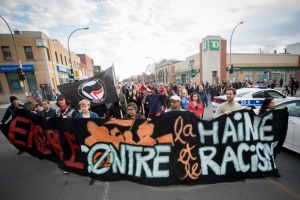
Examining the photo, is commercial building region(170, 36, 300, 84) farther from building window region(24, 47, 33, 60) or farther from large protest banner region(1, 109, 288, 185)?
building window region(24, 47, 33, 60)

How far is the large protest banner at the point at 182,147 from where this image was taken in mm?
2754

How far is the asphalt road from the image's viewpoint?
247 cm

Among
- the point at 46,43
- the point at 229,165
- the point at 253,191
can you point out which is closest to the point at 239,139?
the point at 229,165

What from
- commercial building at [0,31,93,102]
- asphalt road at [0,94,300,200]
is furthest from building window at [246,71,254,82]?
commercial building at [0,31,93,102]

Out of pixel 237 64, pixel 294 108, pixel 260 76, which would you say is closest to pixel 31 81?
pixel 294 108

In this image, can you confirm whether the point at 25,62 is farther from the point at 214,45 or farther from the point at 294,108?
the point at 214,45

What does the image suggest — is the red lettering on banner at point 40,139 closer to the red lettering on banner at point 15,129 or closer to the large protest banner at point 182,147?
the red lettering on banner at point 15,129

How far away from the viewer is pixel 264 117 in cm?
288

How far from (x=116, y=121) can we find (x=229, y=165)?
8.03 feet

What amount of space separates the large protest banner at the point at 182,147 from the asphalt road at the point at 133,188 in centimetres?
13

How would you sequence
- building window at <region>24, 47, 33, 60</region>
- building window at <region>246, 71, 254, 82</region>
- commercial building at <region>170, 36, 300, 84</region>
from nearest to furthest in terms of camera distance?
building window at <region>24, 47, 33, 60</region> → commercial building at <region>170, 36, 300, 84</region> → building window at <region>246, 71, 254, 82</region>

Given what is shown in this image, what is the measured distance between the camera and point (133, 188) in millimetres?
2723

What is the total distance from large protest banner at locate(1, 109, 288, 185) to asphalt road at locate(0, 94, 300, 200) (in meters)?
0.13

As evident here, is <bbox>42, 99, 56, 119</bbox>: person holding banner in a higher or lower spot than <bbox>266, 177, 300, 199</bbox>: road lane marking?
higher
